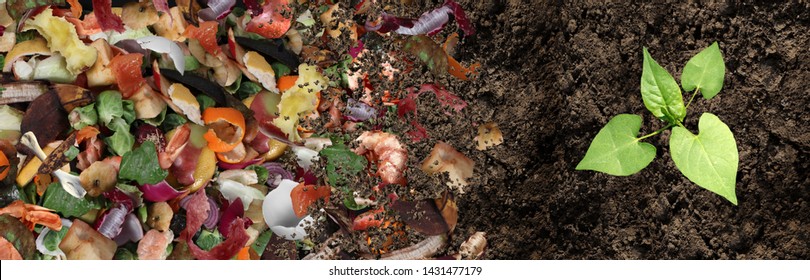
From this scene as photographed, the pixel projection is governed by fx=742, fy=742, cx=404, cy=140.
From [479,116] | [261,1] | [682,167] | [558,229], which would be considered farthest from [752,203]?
[261,1]

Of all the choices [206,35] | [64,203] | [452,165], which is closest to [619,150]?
[452,165]

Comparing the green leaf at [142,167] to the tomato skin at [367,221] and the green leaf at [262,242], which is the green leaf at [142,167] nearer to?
the green leaf at [262,242]

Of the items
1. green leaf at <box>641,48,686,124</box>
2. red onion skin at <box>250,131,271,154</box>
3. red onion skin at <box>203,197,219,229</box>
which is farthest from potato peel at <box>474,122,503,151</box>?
red onion skin at <box>203,197,219,229</box>

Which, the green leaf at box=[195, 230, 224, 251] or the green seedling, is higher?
the green seedling

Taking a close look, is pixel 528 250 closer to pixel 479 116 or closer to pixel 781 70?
pixel 479 116

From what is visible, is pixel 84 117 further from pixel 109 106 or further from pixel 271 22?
pixel 271 22

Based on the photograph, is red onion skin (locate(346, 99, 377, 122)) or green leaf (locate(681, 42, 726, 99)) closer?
green leaf (locate(681, 42, 726, 99))

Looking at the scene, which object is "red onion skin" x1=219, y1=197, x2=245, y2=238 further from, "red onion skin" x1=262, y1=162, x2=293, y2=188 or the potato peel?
the potato peel
